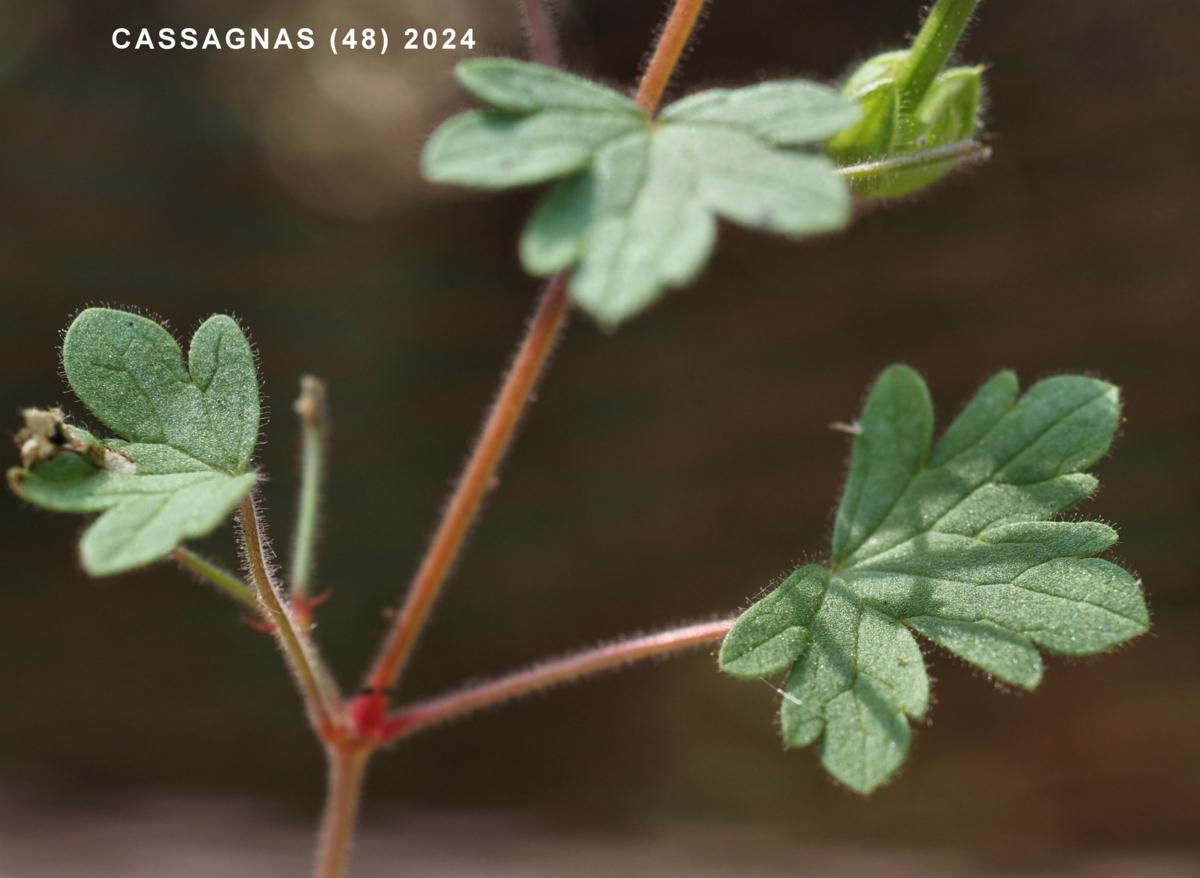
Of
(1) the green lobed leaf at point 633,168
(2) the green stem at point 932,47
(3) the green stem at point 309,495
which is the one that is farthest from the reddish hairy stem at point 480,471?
(2) the green stem at point 932,47

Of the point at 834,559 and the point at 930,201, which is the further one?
the point at 930,201

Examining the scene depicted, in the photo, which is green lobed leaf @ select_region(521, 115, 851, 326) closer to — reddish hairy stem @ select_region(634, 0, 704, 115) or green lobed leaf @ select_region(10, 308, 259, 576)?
reddish hairy stem @ select_region(634, 0, 704, 115)

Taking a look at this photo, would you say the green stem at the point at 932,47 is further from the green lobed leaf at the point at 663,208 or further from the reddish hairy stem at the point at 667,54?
the green lobed leaf at the point at 663,208

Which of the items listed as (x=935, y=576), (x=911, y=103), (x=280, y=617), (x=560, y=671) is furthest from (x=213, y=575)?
(x=911, y=103)

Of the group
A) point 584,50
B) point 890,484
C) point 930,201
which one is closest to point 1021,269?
point 930,201

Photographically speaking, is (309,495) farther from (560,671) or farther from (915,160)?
(915,160)

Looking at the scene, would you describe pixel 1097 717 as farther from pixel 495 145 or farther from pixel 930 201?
pixel 495 145
